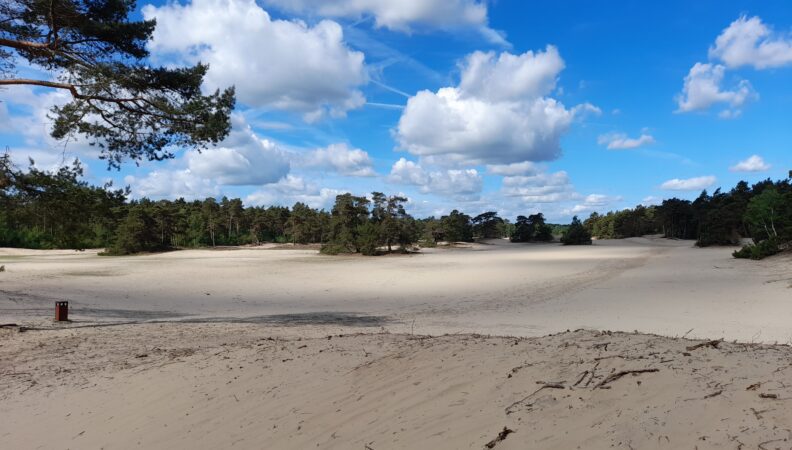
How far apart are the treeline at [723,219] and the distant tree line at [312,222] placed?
0.30 feet

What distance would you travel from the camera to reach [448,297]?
1902 cm

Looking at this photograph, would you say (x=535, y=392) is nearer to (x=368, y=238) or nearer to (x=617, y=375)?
(x=617, y=375)

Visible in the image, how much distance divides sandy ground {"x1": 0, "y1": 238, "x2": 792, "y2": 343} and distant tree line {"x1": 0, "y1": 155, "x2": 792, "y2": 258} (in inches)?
100

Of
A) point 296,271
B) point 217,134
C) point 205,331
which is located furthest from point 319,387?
point 296,271

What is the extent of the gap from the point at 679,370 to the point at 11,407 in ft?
23.6

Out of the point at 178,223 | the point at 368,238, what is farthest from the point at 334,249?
the point at 178,223

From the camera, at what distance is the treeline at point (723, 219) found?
91.9 feet

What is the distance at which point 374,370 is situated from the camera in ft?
17.6

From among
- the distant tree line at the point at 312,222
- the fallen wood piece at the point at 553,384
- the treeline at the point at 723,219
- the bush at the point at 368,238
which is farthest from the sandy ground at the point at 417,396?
the bush at the point at 368,238

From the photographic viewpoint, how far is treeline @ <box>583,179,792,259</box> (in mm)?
28016

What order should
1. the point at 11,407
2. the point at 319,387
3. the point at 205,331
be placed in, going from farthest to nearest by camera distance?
the point at 205,331 → the point at 11,407 → the point at 319,387

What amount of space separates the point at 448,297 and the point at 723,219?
131 ft

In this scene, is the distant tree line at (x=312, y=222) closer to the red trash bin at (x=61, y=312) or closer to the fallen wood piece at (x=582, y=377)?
the red trash bin at (x=61, y=312)

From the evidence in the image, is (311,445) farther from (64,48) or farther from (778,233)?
(778,233)
